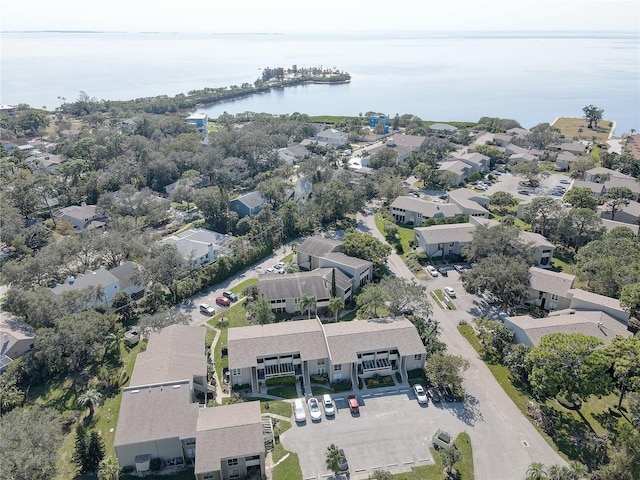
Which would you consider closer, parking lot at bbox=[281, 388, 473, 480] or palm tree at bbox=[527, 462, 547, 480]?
palm tree at bbox=[527, 462, 547, 480]

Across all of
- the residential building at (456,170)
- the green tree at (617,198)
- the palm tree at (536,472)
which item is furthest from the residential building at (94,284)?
the green tree at (617,198)

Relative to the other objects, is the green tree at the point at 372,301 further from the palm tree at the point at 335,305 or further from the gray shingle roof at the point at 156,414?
the gray shingle roof at the point at 156,414

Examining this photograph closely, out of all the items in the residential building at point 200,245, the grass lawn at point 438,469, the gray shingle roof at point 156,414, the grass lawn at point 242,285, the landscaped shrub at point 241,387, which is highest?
the residential building at point 200,245

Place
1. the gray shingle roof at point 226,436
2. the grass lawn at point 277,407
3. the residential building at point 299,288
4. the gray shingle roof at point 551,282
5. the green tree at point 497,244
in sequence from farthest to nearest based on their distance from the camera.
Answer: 1. the green tree at point 497,244
2. the gray shingle roof at point 551,282
3. the residential building at point 299,288
4. the grass lawn at point 277,407
5. the gray shingle roof at point 226,436

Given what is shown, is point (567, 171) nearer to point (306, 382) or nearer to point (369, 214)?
point (369, 214)

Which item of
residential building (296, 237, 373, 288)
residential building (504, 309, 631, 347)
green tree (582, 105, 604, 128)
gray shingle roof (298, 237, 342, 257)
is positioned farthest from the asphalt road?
green tree (582, 105, 604, 128)

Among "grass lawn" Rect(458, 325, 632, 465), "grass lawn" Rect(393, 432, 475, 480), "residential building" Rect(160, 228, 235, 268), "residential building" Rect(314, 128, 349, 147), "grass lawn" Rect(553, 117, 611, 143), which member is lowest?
"grass lawn" Rect(458, 325, 632, 465)

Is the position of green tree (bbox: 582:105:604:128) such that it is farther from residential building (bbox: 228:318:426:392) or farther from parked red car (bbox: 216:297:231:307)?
parked red car (bbox: 216:297:231:307)
